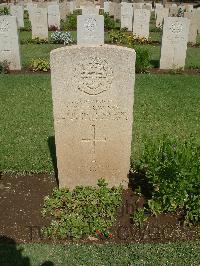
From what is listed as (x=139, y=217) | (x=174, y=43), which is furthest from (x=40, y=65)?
(x=139, y=217)

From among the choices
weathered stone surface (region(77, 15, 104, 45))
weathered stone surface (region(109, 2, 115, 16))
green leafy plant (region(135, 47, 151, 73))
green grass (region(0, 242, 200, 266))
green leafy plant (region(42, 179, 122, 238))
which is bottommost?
green grass (region(0, 242, 200, 266))

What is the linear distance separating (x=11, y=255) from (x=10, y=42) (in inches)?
357

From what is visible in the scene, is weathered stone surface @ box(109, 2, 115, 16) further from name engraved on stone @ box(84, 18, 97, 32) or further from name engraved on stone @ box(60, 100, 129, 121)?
name engraved on stone @ box(60, 100, 129, 121)

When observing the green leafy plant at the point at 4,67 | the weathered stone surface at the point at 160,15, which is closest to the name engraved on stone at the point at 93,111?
the green leafy plant at the point at 4,67

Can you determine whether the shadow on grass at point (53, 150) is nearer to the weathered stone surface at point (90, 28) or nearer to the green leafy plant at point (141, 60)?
the green leafy plant at point (141, 60)

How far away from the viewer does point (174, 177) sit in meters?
4.13

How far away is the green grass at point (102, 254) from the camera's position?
12.8 ft

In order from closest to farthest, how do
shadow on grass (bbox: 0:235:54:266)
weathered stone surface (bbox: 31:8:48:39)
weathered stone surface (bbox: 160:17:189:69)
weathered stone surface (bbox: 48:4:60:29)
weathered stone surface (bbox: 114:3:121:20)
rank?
shadow on grass (bbox: 0:235:54:266) < weathered stone surface (bbox: 160:17:189:69) < weathered stone surface (bbox: 31:8:48:39) < weathered stone surface (bbox: 48:4:60:29) < weathered stone surface (bbox: 114:3:121:20)

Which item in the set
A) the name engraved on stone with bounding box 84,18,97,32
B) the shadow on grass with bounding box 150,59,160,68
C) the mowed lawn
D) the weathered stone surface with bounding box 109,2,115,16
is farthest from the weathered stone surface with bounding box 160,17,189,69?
the weathered stone surface with bounding box 109,2,115,16

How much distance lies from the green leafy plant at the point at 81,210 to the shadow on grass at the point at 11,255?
0.40 metres

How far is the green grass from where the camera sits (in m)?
3.89

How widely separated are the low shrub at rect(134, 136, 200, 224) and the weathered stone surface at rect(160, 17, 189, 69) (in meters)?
8.13

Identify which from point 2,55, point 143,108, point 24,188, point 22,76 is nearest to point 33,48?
point 2,55

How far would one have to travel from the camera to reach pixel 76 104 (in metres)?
4.36
